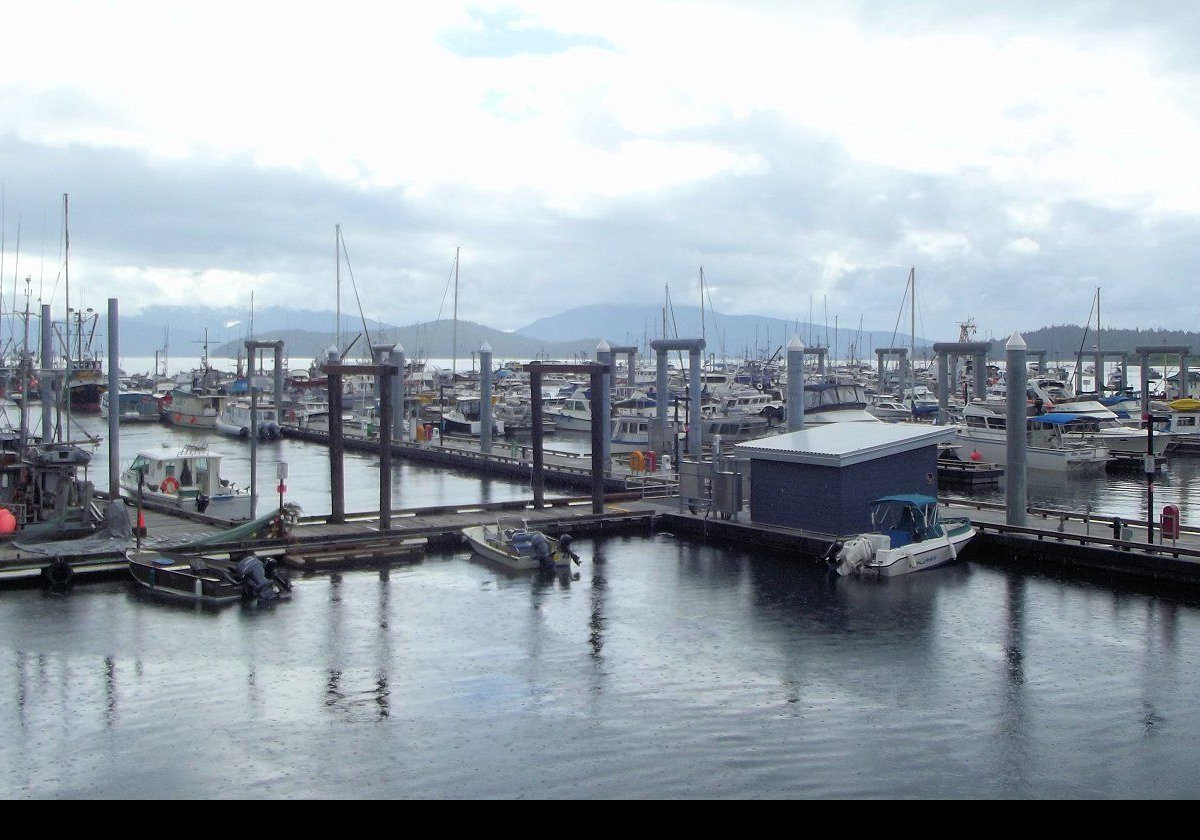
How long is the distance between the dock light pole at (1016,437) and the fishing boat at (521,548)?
12236 mm

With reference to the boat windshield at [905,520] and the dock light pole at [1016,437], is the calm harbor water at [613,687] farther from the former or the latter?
the dock light pole at [1016,437]

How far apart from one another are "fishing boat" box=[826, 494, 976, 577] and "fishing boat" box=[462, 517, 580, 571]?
693 cm

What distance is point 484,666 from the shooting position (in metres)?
18.7

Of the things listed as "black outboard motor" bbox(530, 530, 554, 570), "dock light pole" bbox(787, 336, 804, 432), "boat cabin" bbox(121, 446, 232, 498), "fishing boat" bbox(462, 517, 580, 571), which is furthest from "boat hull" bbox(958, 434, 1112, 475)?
"boat cabin" bbox(121, 446, 232, 498)

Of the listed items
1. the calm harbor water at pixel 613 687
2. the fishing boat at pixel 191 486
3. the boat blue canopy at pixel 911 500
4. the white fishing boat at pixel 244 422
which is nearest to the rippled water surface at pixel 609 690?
the calm harbor water at pixel 613 687

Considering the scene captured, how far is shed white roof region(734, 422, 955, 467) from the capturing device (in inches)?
1125

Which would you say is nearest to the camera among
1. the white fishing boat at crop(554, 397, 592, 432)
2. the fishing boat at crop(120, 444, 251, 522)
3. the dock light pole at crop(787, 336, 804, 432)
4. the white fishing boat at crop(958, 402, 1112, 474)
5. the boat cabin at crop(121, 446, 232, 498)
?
the fishing boat at crop(120, 444, 251, 522)

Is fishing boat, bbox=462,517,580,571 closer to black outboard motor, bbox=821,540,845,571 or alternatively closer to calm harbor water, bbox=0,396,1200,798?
calm harbor water, bbox=0,396,1200,798

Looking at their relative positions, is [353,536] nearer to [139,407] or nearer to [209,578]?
[209,578]

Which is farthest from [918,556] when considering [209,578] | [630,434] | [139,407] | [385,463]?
[139,407]

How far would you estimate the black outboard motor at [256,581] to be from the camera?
2352cm

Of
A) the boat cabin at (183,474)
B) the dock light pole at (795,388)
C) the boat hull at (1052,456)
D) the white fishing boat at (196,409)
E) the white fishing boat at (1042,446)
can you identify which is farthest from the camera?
the white fishing boat at (196,409)

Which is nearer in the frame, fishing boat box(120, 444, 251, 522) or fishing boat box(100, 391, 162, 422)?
fishing boat box(120, 444, 251, 522)
